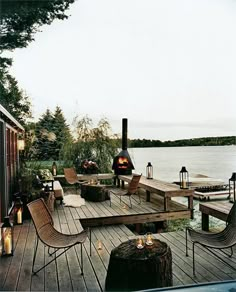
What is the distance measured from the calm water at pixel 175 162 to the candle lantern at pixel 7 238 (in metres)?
5.55

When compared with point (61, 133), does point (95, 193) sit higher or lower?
lower

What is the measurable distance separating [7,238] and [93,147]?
18.2 ft

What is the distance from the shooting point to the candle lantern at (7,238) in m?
2.91

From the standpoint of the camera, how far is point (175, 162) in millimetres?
12484

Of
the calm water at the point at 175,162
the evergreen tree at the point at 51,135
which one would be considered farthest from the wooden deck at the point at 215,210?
the evergreen tree at the point at 51,135

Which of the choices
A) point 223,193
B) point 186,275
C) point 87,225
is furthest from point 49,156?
point 186,275

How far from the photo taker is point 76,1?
3.77 metres

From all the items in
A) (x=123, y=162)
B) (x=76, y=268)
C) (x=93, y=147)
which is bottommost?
(x=76, y=268)

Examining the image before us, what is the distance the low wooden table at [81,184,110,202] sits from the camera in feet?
19.9

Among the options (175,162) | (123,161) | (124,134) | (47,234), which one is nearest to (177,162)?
(175,162)

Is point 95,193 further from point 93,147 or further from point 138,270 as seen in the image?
point 138,270

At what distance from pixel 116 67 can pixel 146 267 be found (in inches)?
179

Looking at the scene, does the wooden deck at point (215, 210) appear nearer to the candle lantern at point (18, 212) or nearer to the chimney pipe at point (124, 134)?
the candle lantern at point (18, 212)

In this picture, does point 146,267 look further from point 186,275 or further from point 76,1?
point 76,1
